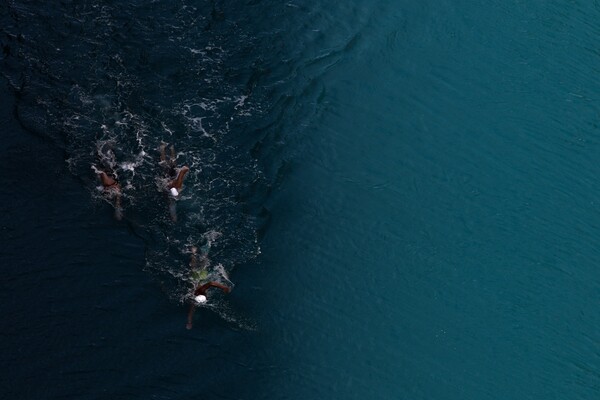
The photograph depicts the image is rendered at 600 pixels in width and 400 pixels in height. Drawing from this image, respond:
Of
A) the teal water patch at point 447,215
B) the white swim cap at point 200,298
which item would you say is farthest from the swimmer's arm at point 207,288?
the teal water patch at point 447,215

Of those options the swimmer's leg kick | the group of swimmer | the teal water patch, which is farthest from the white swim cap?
the teal water patch

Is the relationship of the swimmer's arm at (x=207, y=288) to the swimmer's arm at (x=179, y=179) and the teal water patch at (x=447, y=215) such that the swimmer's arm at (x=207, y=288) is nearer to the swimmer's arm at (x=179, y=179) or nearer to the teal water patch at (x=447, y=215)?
the teal water patch at (x=447, y=215)

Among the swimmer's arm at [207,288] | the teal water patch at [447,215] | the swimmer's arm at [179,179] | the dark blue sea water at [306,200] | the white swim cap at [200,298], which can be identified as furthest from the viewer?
the teal water patch at [447,215]

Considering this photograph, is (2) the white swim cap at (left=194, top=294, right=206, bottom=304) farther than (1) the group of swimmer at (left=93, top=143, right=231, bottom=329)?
No

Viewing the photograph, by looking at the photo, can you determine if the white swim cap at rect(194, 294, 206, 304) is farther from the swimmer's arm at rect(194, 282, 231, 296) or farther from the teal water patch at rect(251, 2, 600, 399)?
the teal water patch at rect(251, 2, 600, 399)

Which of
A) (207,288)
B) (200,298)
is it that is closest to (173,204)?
(207,288)

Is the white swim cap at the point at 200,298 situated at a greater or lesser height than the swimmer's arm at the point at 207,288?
lesser

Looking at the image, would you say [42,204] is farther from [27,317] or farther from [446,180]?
[446,180]
